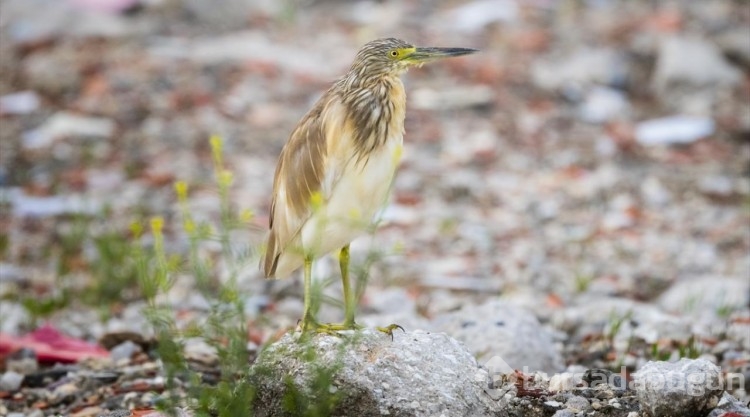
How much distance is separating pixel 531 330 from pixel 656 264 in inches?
114

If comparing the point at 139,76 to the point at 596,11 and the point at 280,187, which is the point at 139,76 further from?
the point at 280,187

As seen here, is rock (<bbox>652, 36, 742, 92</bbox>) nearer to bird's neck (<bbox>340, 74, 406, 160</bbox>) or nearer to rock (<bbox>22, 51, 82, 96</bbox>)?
rock (<bbox>22, 51, 82, 96</bbox>)

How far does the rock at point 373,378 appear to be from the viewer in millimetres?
3678

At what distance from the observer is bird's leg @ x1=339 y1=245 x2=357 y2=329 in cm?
405

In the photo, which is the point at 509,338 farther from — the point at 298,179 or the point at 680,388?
the point at 680,388

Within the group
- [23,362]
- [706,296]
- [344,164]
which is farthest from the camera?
[706,296]

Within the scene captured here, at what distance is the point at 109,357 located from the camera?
17.2 feet

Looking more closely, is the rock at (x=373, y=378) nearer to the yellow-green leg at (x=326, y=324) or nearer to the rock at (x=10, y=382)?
the yellow-green leg at (x=326, y=324)

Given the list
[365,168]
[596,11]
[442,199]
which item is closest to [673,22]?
[596,11]

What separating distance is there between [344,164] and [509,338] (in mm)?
1173

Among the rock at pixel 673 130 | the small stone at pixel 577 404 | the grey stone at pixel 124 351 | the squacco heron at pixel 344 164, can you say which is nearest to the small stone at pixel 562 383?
the small stone at pixel 577 404

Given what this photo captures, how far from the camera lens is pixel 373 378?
12.2 ft

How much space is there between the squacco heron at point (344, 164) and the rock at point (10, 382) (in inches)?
49.9

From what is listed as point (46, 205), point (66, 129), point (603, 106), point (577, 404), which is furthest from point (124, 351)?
point (603, 106)
